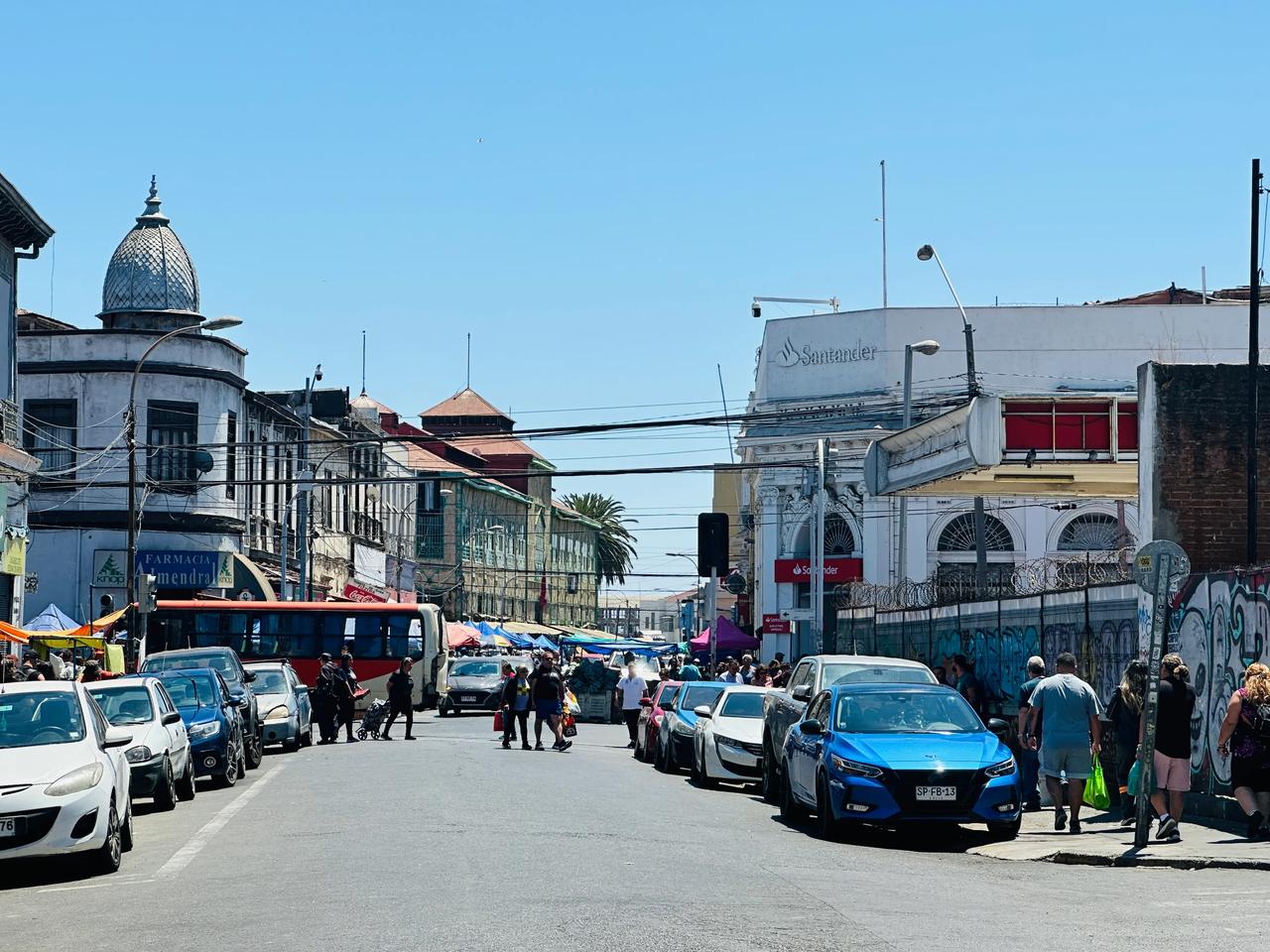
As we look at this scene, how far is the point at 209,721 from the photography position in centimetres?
2355

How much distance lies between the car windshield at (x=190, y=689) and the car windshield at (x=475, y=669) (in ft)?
86.4

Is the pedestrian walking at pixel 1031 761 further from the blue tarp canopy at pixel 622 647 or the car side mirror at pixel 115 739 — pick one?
the blue tarp canopy at pixel 622 647

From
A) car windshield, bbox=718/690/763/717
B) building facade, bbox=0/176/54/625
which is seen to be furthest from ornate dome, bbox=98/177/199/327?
car windshield, bbox=718/690/763/717

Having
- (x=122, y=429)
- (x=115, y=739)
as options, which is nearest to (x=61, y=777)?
(x=115, y=739)

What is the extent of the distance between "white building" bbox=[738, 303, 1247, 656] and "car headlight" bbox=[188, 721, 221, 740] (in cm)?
3485

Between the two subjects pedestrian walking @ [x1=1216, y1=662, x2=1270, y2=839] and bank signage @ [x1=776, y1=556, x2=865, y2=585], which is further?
bank signage @ [x1=776, y1=556, x2=865, y2=585]

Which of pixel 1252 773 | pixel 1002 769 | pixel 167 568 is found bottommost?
pixel 1002 769

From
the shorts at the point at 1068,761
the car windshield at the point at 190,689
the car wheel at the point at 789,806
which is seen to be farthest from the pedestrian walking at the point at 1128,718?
the car windshield at the point at 190,689

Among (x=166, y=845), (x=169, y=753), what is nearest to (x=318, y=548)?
(x=169, y=753)

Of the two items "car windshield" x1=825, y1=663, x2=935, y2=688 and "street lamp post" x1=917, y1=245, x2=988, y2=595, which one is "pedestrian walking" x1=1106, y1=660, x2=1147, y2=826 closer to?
"car windshield" x1=825, y1=663, x2=935, y2=688

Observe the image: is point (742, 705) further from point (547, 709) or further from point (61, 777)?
point (61, 777)

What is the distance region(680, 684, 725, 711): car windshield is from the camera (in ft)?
91.0

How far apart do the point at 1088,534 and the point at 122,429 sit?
3011 centimetres

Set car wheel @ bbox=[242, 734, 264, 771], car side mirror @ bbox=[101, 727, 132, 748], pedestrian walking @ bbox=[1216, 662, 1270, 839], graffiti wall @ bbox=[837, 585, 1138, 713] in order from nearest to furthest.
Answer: car side mirror @ bbox=[101, 727, 132, 748] < pedestrian walking @ bbox=[1216, 662, 1270, 839] < graffiti wall @ bbox=[837, 585, 1138, 713] < car wheel @ bbox=[242, 734, 264, 771]
